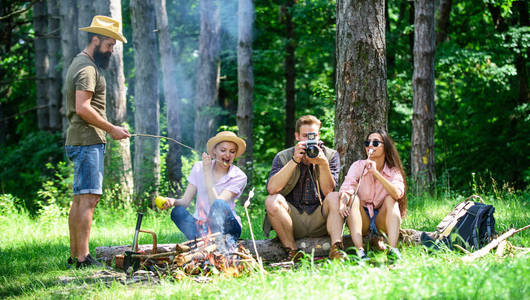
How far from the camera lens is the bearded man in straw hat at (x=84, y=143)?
4820 millimetres

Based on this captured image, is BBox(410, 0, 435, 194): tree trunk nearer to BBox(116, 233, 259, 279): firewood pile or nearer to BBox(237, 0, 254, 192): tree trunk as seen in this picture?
BBox(237, 0, 254, 192): tree trunk

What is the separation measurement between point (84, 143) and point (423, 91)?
23.7ft

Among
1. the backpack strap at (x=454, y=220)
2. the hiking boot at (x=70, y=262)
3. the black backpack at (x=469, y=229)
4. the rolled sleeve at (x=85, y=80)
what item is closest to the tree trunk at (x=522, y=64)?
the backpack strap at (x=454, y=220)

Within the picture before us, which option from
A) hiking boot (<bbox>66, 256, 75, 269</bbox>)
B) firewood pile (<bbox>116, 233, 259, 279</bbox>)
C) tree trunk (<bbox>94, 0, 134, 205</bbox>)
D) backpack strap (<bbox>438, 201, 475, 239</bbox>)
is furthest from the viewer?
tree trunk (<bbox>94, 0, 134, 205</bbox>)

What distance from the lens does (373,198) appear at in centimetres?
494

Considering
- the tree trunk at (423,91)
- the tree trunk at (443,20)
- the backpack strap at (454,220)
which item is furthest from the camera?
the tree trunk at (443,20)

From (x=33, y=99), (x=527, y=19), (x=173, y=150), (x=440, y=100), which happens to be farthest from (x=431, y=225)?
(x=33, y=99)

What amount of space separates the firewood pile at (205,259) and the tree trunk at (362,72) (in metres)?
2.12

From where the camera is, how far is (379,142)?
16.3 ft

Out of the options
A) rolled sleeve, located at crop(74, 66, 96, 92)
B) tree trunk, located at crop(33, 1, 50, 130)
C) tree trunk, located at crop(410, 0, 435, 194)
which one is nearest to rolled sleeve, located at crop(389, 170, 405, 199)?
rolled sleeve, located at crop(74, 66, 96, 92)

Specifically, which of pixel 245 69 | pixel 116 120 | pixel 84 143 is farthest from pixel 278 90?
pixel 84 143

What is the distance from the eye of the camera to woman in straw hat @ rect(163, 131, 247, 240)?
4.77 metres

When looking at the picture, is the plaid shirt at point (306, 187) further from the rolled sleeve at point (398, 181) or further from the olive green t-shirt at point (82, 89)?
the olive green t-shirt at point (82, 89)

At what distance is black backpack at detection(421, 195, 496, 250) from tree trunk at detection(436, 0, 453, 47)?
1114cm
